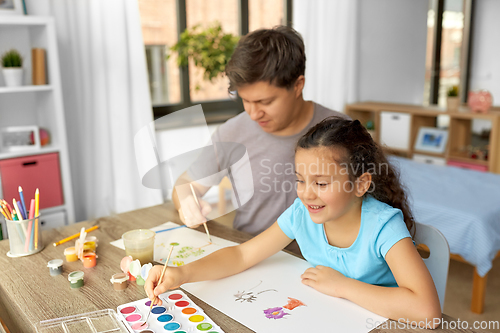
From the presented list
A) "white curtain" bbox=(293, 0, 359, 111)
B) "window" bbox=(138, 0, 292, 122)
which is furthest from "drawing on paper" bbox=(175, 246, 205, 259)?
"white curtain" bbox=(293, 0, 359, 111)

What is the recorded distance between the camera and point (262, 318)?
2.71ft

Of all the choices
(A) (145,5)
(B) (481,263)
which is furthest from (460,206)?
(A) (145,5)

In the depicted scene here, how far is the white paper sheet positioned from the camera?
2.64 ft

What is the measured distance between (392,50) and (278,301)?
409 centimetres

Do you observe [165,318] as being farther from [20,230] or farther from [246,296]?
[20,230]

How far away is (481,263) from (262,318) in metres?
1.52

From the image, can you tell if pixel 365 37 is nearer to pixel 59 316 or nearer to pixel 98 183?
pixel 98 183

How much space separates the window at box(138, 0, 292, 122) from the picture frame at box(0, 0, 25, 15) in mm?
1025

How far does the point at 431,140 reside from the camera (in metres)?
3.60

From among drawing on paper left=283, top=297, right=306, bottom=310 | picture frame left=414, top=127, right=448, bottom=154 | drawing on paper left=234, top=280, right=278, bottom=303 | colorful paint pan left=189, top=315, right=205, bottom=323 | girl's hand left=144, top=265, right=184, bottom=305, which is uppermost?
girl's hand left=144, top=265, right=184, bottom=305

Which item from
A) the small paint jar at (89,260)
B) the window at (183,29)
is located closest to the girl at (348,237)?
the small paint jar at (89,260)

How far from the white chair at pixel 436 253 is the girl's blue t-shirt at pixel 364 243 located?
0.49 feet

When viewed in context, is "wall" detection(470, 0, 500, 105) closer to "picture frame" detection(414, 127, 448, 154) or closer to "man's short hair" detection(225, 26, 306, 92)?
"picture frame" detection(414, 127, 448, 154)

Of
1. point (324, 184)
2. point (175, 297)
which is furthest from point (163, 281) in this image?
point (324, 184)
